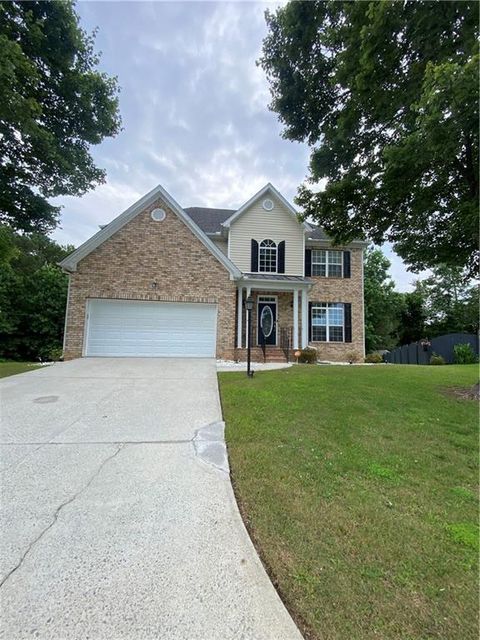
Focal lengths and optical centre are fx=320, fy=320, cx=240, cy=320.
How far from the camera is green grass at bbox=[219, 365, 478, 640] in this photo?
174cm

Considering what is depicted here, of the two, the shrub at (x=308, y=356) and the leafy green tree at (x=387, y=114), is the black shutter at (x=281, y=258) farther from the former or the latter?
the leafy green tree at (x=387, y=114)

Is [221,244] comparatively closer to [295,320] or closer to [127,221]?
[127,221]

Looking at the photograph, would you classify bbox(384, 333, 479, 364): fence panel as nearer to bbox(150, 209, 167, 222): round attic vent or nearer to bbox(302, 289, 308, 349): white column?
bbox(302, 289, 308, 349): white column

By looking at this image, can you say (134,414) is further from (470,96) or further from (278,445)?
(470,96)

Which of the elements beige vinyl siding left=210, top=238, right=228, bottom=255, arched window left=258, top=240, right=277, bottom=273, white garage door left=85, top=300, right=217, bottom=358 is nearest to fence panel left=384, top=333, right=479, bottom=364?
arched window left=258, top=240, right=277, bottom=273

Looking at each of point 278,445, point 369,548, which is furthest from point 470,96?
point 369,548

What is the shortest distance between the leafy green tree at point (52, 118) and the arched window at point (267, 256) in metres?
7.57

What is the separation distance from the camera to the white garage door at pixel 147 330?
1234 centimetres

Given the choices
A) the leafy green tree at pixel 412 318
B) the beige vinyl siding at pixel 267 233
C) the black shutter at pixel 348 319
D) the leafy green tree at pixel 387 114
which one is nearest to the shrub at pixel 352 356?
the black shutter at pixel 348 319

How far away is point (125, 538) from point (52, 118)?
1417 cm

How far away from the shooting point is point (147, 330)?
12469 millimetres

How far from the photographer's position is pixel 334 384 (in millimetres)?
7500

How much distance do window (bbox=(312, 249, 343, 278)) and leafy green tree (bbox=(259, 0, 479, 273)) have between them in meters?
7.06

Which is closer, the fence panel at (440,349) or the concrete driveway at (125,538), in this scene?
the concrete driveway at (125,538)
